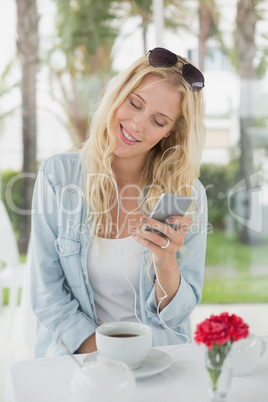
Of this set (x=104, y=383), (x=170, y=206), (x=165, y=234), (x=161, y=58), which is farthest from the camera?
(x=161, y=58)

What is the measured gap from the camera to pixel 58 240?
4.99ft

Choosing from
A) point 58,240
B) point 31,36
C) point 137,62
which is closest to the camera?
point 58,240

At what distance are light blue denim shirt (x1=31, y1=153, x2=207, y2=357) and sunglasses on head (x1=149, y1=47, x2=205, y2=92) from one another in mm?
454

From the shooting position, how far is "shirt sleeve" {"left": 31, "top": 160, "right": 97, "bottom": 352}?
4.74 feet

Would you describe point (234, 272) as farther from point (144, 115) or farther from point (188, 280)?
point (144, 115)

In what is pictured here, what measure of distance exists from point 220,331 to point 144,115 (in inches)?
35.1

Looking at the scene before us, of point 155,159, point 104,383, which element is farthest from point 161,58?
point 104,383

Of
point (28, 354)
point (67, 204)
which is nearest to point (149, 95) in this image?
point (67, 204)

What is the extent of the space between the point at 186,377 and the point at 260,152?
2.91 m

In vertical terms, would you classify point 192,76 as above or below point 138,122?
above

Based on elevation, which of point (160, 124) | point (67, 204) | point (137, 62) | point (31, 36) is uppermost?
point (31, 36)

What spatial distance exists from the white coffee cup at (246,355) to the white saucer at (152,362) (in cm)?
14

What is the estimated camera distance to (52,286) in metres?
1.50

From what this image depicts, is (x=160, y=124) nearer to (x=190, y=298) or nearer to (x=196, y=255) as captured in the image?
(x=196, y=255)
